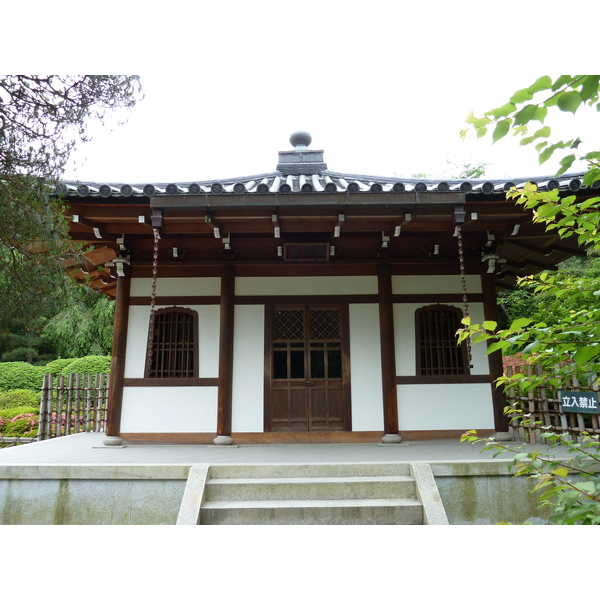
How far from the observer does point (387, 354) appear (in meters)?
6.49

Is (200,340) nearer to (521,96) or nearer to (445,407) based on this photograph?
(445,407)

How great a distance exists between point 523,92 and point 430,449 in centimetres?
504

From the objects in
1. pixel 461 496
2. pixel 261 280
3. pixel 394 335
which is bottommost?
pixel 461 496

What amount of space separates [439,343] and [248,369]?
9.23 ft

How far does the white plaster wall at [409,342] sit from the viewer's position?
21.6 ft

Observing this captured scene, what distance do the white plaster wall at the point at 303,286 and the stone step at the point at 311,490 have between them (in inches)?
122

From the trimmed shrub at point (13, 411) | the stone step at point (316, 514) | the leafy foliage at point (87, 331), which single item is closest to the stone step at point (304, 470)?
the stone step at point (316, 514)

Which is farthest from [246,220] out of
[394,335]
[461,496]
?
[461,496]

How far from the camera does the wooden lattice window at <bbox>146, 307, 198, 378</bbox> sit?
6.66 meters

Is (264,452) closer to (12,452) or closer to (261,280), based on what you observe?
(261,280)

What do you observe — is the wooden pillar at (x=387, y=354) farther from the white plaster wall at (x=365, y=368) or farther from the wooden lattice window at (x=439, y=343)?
the wooden lattice window at (x=439, y=343)

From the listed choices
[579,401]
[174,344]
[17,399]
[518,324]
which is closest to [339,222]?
[174,344]

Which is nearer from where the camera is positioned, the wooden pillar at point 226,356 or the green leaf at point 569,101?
the green leaf at point 569,101

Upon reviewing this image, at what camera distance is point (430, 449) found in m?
5.68
